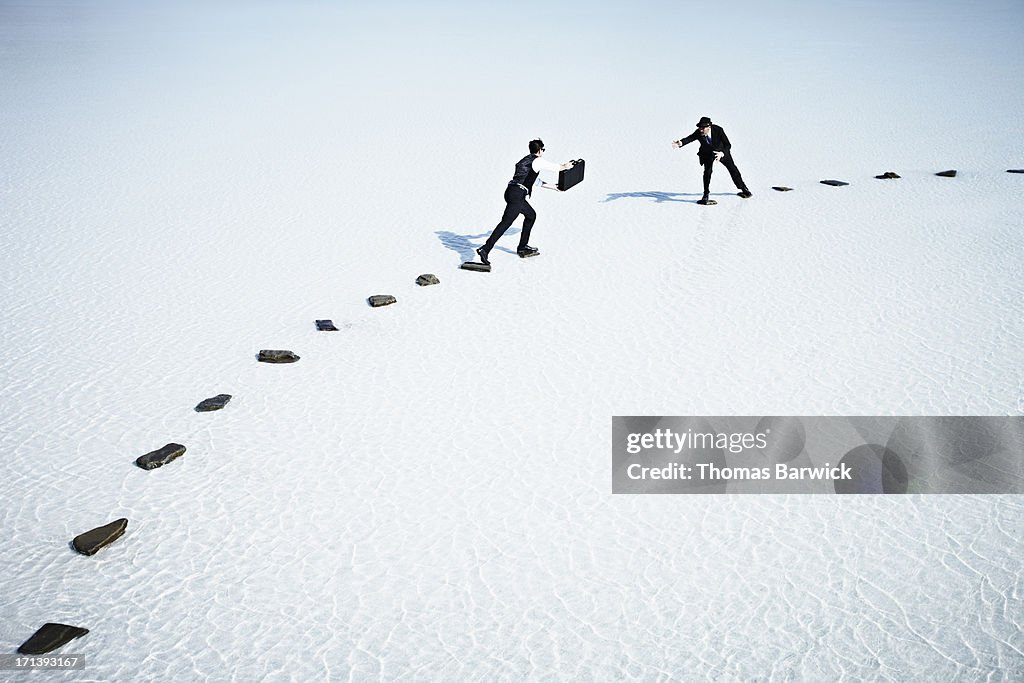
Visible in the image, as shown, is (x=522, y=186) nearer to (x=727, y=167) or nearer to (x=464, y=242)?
(x=464, y=242)

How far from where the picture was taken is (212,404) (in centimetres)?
705

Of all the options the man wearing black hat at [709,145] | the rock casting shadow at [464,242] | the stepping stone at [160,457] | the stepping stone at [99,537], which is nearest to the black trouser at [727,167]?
the man wearing black hat at [709,145]

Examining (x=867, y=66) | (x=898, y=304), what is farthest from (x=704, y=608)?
(x=867, y=66)

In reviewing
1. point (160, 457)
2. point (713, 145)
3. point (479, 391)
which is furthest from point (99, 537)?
point (713, 145)

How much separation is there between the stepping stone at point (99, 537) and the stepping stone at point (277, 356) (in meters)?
2.56

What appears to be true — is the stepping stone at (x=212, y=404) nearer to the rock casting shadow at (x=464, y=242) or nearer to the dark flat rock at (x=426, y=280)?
the dark flat rock at (x=426, y=280)

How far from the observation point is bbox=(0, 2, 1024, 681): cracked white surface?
482cm

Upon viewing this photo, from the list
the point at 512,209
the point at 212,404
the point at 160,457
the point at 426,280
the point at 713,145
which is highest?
the point at 713,145

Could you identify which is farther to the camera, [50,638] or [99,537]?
[99,537]

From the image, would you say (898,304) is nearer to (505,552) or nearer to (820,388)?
(820,388)

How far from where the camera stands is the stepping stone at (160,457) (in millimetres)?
6207

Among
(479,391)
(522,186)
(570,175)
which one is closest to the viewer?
(479,391)

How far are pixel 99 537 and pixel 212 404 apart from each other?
6.00ft

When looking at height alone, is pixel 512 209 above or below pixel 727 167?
below
